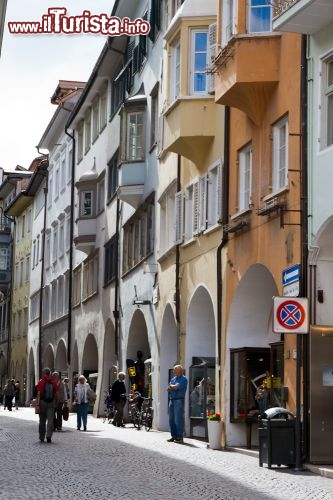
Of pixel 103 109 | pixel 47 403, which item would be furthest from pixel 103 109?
pixel 47 403

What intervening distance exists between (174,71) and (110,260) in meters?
16.9

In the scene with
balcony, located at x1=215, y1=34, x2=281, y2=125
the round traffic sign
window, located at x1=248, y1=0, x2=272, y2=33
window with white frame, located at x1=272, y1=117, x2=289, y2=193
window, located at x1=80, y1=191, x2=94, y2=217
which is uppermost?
window, located at x1=80, y1=191, x2=94, y2=217

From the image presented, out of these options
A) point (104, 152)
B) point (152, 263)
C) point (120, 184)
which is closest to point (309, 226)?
point (152, 263)

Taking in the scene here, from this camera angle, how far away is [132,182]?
1528 inches

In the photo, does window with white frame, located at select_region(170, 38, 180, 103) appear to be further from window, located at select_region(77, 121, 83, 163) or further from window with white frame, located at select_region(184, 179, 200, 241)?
window, located at select_region(77, 121, 83, 163)

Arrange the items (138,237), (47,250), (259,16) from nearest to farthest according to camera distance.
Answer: (259,16) → (138,237) → (47,250)

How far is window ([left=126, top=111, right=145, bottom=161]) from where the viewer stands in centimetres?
3866

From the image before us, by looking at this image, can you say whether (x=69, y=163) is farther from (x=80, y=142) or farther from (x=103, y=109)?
(x=103, y=109)

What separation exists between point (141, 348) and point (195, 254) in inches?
462

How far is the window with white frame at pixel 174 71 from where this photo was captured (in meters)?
30.3

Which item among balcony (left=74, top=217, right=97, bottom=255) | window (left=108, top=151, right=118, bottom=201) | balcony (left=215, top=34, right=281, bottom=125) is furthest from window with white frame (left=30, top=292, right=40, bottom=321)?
balcony (left=215, top=34, right=281, bottom=125)

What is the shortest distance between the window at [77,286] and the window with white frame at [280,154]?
1256 inches

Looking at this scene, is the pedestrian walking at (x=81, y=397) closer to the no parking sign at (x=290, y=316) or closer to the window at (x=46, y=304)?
the no parking sign at (x=290, y=316)

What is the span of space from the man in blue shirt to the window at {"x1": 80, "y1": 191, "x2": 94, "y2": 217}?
79.2 feet
